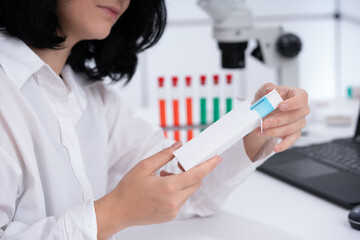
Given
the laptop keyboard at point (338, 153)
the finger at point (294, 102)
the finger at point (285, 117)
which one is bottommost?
the laptop keyboard at point (338, 153)

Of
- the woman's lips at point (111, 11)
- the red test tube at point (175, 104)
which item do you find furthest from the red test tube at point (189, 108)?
the woman's lips at point (111, 11)

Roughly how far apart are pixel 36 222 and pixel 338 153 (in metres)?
0.80

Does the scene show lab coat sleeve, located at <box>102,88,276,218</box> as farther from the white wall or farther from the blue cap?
the white wall

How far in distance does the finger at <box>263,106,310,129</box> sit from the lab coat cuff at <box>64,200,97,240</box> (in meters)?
0.31

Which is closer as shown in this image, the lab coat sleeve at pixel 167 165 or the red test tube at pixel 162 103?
the lab coat sleeve at pixel 167 165

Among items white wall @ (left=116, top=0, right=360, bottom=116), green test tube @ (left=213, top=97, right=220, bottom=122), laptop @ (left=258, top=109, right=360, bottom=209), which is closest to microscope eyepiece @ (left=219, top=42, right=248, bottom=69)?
green test tube @ (left=213, top=97, right=220, bottom=122)

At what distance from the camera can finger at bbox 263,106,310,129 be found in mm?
728

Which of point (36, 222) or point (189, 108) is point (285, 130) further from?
point (189, 108)

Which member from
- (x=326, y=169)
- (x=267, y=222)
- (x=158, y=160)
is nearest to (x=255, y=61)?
(x=326, y=169)

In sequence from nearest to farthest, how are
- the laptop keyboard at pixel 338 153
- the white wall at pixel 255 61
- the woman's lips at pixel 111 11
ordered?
the woman's lips at pixel 111 11
the laptop keyboard at pixel 338 153
the white wall at pixel 255 61

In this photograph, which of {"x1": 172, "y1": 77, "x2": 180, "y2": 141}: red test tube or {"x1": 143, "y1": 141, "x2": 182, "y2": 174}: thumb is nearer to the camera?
{"x1": 143, "y1": 141, "x2": 182, "y2": 174}: thumb

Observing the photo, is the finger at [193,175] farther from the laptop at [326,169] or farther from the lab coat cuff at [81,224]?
the laptop at [326,169]

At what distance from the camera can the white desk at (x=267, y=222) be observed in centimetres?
78

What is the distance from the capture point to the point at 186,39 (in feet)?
10.6
